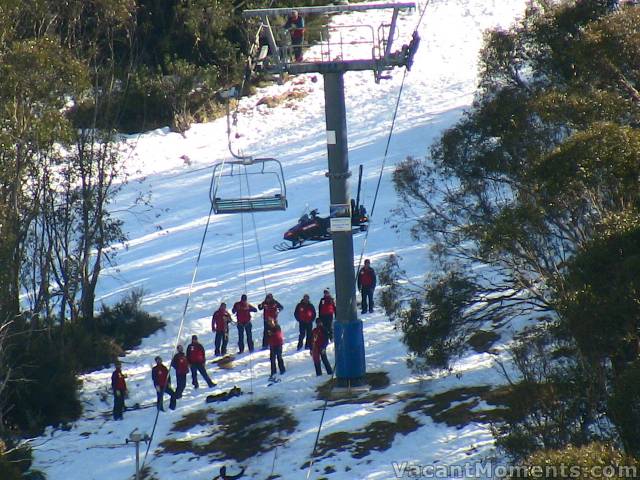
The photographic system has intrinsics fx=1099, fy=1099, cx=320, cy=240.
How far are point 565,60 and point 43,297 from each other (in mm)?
13262

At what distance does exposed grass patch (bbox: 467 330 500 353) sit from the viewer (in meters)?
23.8

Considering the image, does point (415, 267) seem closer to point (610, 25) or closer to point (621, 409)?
point (610, 25)

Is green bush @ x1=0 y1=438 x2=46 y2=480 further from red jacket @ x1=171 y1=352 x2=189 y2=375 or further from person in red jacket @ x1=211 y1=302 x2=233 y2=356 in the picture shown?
person in red jacket @ x1=211 y1=302 x2=233 y2=356

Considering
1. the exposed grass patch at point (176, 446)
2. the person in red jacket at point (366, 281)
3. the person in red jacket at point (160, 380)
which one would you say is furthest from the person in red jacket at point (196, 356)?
the person in red jacket at point (366, 281)

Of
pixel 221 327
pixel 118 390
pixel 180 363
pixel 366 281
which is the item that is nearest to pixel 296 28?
pixel 366 281

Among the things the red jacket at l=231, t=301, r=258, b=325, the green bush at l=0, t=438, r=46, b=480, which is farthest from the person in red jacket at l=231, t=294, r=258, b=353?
the green bush at l=0, t=438, r=46, b=480

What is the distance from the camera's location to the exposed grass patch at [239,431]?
68.9 feet

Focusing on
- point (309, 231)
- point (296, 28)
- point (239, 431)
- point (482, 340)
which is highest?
point (296, 28)

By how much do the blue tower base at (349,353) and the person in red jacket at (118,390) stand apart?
4516 mm

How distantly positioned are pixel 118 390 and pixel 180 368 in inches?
56.2

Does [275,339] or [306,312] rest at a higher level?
[306,312]

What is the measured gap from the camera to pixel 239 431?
21.7 m

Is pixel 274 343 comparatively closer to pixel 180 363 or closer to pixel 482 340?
pixel 180 363

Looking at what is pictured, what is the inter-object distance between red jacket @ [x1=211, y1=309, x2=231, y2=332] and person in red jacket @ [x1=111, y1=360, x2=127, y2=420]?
2.62 m
